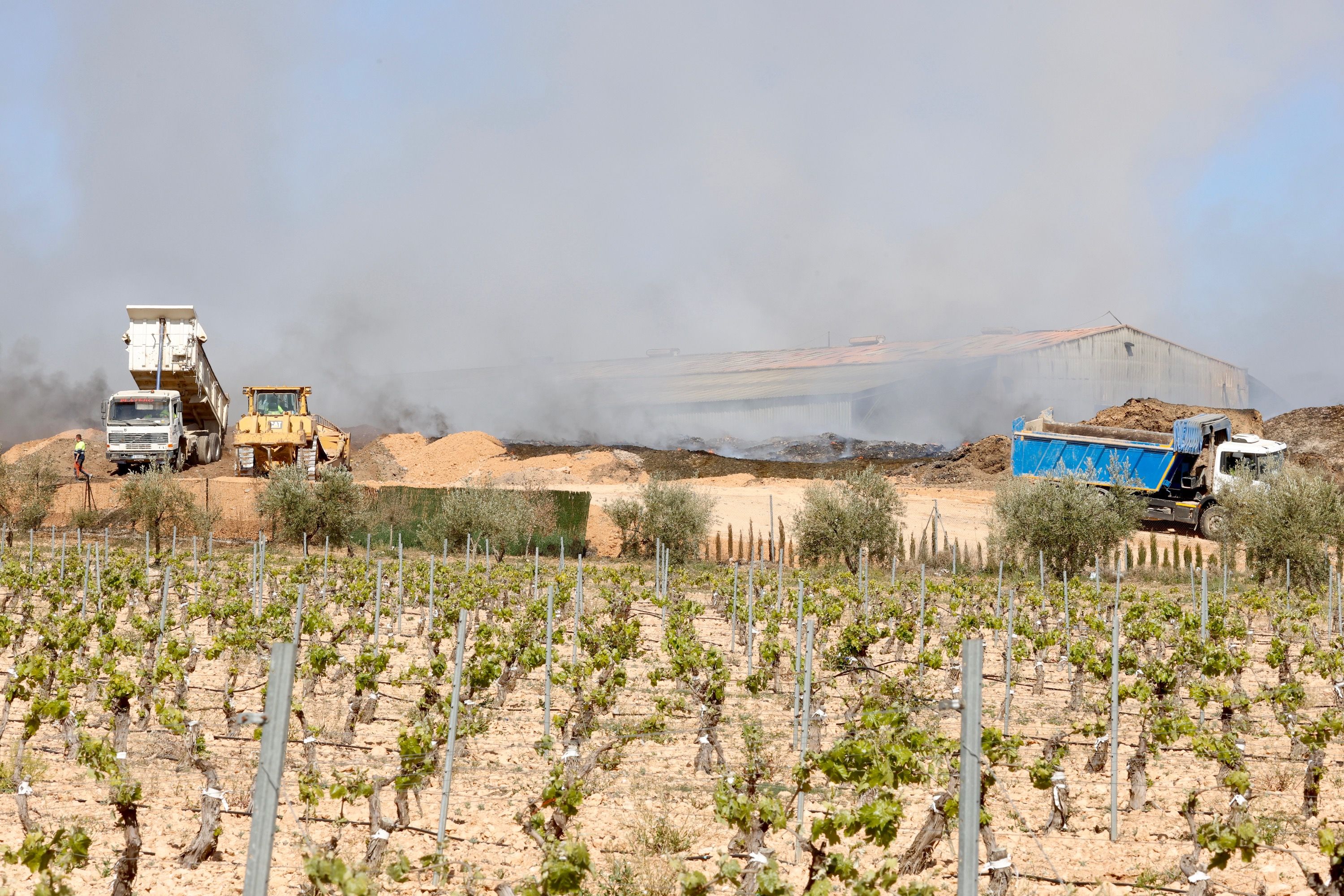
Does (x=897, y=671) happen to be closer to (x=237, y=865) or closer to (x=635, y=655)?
(x=635, y=655)

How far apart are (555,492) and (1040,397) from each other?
36.3m

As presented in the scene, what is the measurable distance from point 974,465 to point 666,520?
2411 centimetres

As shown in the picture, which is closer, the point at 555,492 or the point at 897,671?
the point at 897,671

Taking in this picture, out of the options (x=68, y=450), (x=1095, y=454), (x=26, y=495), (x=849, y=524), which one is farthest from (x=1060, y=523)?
(x=68, y=450)

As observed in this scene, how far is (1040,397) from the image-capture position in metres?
64.3

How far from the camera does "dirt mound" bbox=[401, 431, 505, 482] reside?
55.0 m

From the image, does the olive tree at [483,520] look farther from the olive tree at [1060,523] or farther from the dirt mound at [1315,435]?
the dirt mound at [1315,435]

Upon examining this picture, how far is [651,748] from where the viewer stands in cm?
1338

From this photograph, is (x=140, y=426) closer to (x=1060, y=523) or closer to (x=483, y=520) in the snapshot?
(x=483, y=520)

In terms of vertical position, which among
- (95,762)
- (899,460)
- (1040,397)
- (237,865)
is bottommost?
(237,865)

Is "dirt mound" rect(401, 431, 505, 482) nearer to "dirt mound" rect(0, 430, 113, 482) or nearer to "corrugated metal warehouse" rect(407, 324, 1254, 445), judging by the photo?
"corrugated metal warehouse" rect(407, 324, 1254, 445)

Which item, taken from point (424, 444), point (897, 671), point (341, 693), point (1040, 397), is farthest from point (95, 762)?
point (1040, 397)

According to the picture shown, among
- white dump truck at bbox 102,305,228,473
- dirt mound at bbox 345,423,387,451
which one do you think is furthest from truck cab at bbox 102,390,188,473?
dirt mound at bbox 345,423,387,451

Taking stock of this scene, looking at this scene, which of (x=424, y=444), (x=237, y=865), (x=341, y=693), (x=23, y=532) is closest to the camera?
(x=237, y=865)
